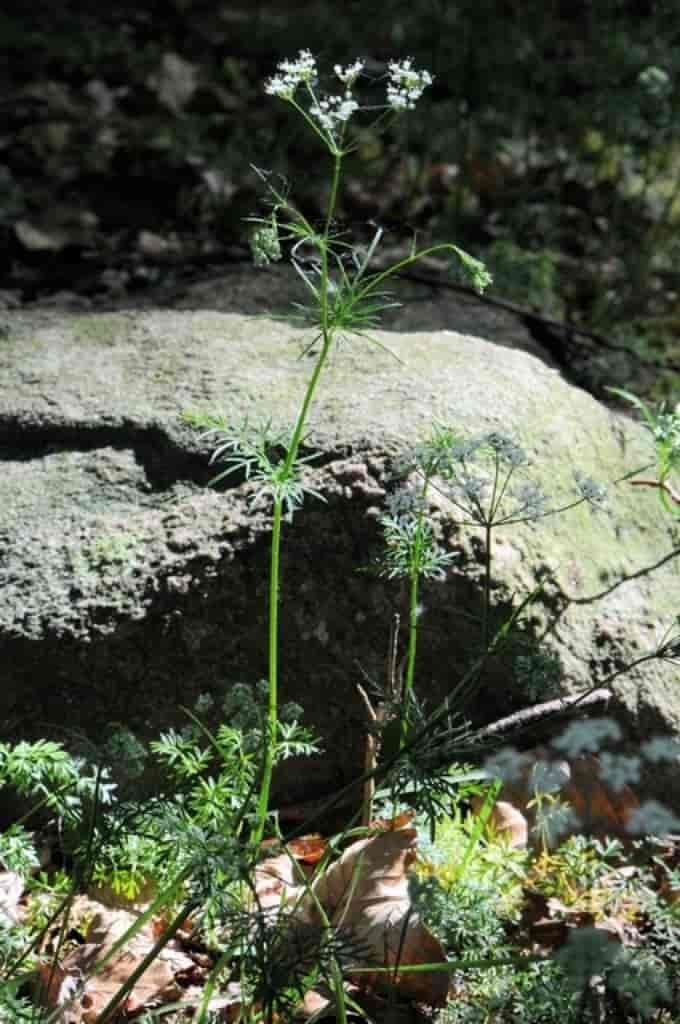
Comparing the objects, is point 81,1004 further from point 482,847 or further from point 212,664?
point 482,847

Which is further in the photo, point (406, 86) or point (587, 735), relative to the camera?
point (406, 86)

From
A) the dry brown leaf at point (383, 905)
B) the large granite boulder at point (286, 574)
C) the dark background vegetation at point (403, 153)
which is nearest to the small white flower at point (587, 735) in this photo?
the dry brown leaf at point (383, 905)

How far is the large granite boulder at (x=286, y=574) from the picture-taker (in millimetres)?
2416

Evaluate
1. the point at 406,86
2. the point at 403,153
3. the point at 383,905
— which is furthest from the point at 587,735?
the point at 403,153

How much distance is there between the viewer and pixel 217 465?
259 centimetres

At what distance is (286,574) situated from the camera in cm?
246

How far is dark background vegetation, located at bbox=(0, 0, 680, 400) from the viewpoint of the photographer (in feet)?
14.3

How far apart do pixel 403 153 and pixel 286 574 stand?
303 centimetres

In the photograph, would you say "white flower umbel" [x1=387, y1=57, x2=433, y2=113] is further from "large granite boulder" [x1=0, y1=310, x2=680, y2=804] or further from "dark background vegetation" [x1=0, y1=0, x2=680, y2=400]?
"dark background vegetation" [x1=0, y1=0, x2=680, y2=400]

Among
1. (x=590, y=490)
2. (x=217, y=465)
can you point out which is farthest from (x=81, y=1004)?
(x=590, y=490)

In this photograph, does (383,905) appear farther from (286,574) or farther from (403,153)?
(403,153)

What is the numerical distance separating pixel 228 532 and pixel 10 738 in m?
0.61

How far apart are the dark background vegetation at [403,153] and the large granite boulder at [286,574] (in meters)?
1.30

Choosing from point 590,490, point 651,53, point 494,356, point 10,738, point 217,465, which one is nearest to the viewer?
point 590,490
